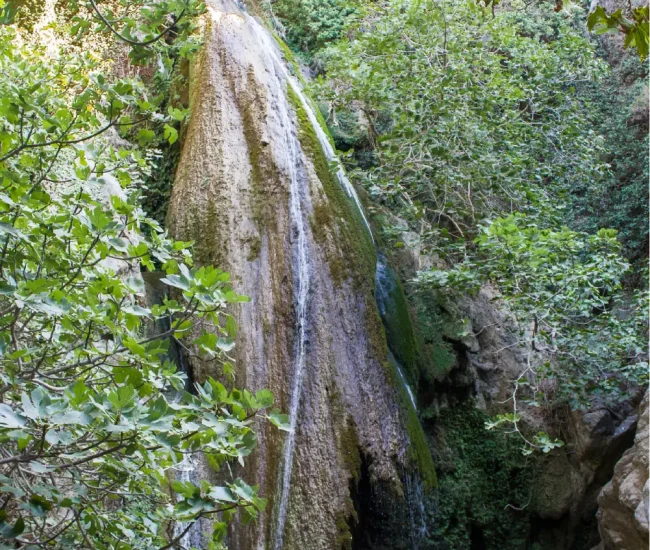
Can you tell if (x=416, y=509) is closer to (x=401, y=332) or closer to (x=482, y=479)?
(x=482, y=479)

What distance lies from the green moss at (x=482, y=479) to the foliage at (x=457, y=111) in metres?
2.54

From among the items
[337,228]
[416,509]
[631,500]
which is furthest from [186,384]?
[631,500]

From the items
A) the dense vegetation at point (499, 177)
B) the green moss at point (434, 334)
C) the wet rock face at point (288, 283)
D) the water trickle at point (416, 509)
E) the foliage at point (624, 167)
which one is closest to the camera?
the wet rock face at point (288, 283)

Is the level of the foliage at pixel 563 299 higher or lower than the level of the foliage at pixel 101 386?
lower

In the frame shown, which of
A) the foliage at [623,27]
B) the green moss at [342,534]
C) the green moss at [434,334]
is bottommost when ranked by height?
the green moss at [342,534]

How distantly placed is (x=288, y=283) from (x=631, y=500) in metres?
4.19

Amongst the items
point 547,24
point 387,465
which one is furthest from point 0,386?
point 547,24

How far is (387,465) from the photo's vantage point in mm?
6727

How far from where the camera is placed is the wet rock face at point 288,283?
20.5 ft

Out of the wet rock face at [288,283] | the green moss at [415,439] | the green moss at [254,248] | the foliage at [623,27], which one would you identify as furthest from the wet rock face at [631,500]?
the foliage at [623,27]

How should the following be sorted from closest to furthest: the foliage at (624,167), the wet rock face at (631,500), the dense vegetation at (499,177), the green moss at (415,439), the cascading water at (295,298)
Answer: the wet rock face at (631,500)
the cascading water at (295,298)
the green moss at (415,439)
the dense vegetation at (499,177)
the foliage at (624,167)

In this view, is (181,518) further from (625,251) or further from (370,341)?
(625,251)

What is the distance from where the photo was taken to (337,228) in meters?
7.82

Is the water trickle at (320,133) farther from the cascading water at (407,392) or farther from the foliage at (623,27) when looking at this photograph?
the foliage at (623,27)
